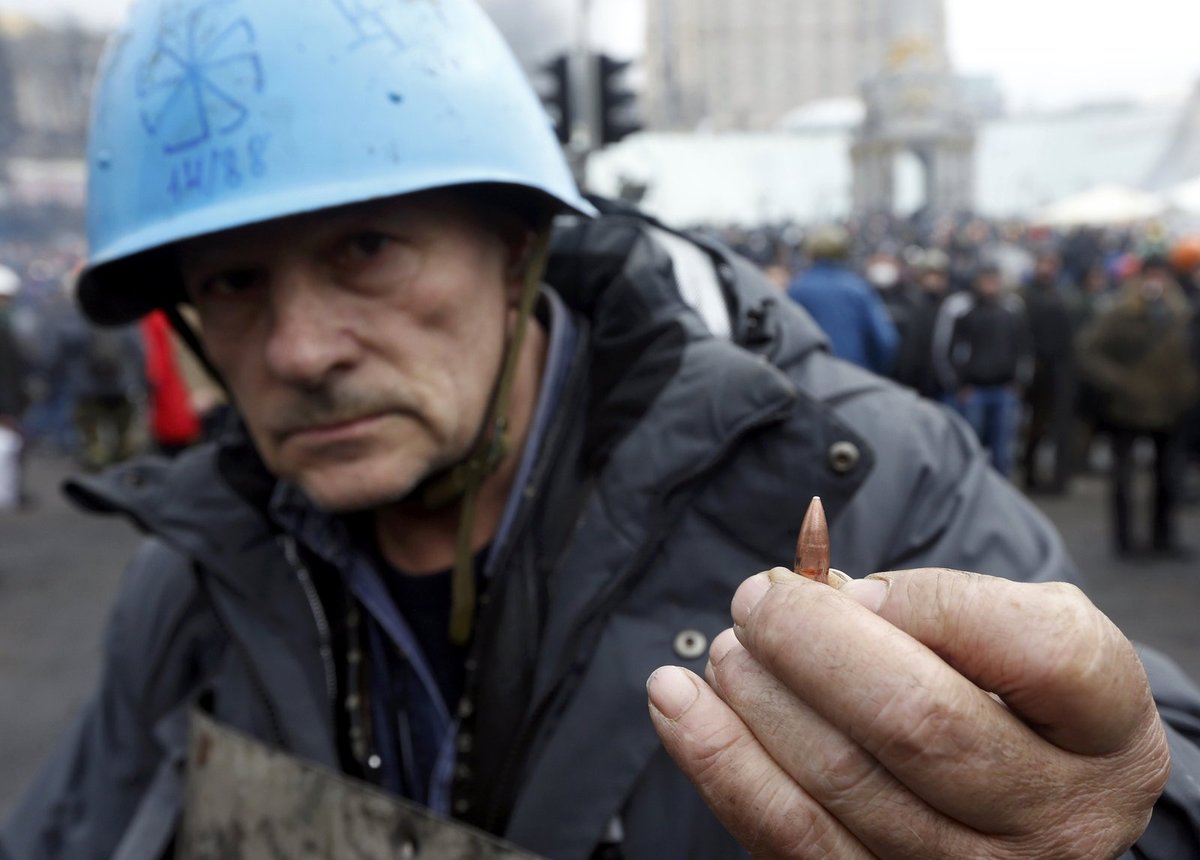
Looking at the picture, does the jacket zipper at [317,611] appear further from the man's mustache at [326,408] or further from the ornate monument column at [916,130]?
the ornate monument column at [916,130]

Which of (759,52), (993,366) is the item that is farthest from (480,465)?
(759,52)

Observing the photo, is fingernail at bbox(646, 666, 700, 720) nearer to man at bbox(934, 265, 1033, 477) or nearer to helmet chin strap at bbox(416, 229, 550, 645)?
helmet chin strap at bbox(416, 229, 550, 645)

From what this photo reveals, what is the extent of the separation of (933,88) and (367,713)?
191 feet

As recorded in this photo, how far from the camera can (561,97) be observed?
28.5 feet

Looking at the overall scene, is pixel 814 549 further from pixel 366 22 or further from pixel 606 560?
pixel 366 22

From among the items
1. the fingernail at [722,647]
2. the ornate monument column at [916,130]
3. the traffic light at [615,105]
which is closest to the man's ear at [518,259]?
the fingernail at [722,647]

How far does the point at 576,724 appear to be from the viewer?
1389 millimetres

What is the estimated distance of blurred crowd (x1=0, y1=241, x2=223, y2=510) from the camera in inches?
332

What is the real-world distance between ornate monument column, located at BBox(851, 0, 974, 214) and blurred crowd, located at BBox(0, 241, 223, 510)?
149 feet

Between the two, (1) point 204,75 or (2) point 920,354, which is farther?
(2) point 920,354

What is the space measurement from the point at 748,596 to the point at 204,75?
118cm

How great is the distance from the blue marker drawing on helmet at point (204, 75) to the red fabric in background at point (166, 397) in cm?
747

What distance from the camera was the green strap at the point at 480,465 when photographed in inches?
65.9

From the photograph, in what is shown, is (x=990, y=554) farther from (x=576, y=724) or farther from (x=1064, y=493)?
(x=1064, y=493)
